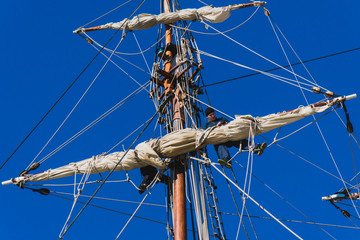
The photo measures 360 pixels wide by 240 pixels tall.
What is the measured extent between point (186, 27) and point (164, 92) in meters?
3.16

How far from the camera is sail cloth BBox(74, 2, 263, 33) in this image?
14.2 m

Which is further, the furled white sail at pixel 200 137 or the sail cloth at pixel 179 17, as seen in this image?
the sail cloth at pixel 179 17

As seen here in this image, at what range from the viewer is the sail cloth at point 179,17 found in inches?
558

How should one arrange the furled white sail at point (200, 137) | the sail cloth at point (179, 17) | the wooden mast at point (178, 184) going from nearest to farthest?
1. the wooden mast at point (178, 184)
2. the furled white sail at point (200, 137)
3. the sail cloth at point (179, 17)

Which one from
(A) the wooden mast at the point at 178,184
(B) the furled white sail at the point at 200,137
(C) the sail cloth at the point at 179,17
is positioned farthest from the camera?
(C) the sail cloth at the point at 179,17

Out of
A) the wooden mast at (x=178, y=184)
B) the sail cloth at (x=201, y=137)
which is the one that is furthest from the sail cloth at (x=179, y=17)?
the sail cloth at (x=201, y=137)

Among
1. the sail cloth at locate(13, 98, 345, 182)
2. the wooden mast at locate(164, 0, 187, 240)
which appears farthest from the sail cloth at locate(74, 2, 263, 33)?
the sail cloth at locate(13, 98, 345, 182)

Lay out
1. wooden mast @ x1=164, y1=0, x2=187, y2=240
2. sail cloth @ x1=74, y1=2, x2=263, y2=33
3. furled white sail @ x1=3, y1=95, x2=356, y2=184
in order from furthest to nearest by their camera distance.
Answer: sail cloth @ x1=74, y1=2, x2=263, y2=33, furled white sail @ x1=3, y1=95, x2=356, y2=184, wooden mast @ x1=164, y1=0, x2=187, y2=240

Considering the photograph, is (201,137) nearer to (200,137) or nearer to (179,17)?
(200,137)

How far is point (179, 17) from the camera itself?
48.3 ft

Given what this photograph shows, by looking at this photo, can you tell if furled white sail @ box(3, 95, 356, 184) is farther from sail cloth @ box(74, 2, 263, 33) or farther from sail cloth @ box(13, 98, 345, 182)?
sail cloth @ box(74, 2, 263, 33)

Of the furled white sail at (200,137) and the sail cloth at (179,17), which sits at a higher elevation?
the sail cloth at (179,17)

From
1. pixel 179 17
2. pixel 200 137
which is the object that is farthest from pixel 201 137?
pixel 179 17

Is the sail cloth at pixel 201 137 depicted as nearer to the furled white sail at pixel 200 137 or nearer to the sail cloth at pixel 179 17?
the furled white sail at pixel 200 137
